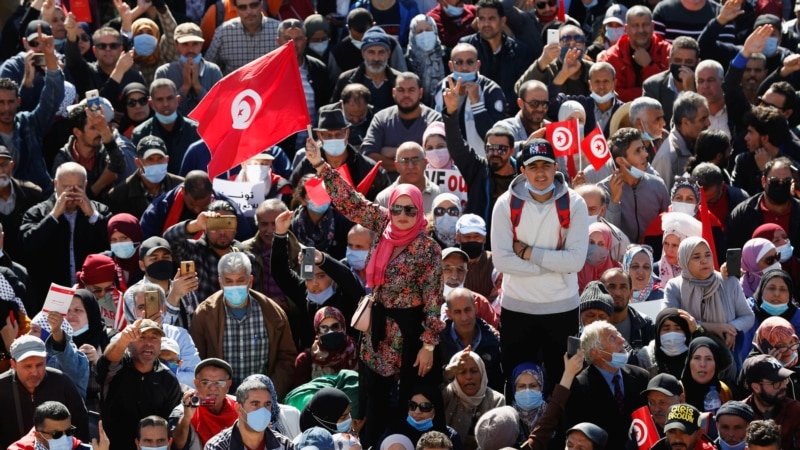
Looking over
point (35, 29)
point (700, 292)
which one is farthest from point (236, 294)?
point (35, 29)

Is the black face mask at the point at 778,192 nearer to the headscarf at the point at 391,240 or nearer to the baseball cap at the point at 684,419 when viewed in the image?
the baseball cap at the point at 684,419

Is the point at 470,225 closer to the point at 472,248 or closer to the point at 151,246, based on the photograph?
the point at 472,248

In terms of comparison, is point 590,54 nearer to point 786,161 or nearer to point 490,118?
point 490,118

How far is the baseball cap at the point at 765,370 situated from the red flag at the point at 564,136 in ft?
10.7

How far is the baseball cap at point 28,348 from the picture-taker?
40.3 ft

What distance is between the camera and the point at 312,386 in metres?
13.1

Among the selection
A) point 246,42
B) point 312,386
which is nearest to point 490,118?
point 246,42

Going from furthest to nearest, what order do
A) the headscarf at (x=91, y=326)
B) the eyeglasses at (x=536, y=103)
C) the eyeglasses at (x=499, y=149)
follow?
the eyeglasses at (x=536, y=103)
the eyeglasses at (x=499, y=149)
the headscarf at (x=91, y=326)

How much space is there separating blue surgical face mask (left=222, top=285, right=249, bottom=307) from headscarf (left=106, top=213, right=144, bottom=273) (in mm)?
1315

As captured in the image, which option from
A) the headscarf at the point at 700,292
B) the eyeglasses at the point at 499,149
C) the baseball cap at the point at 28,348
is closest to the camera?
the baseball cap at the point at 28,348

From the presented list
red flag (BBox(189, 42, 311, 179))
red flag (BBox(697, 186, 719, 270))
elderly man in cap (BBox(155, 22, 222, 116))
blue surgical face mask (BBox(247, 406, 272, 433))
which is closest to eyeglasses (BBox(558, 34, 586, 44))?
red flag (BBox(697, 186, 719, 270))

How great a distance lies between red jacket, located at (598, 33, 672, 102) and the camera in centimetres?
1730

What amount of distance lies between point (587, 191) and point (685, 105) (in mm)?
1753

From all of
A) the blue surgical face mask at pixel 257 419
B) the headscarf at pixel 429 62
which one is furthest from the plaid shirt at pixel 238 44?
the blue surgical face mask at pixel 257 419
